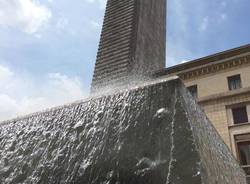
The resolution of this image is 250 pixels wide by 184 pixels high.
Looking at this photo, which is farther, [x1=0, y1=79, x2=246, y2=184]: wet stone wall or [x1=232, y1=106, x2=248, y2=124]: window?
[x1=232, y1=106, x2=248, y2=124]: window

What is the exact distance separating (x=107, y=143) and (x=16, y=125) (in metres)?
1.69

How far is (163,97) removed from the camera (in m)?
2.76

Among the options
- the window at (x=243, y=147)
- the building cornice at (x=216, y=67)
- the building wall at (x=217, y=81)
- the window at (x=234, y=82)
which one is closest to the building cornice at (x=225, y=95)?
the building wall at (x=217, y=81)

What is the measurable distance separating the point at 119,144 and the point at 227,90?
16740mm

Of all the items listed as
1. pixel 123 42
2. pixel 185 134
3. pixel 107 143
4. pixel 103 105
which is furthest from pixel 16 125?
pixel 123 42

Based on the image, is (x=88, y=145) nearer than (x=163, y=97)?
No

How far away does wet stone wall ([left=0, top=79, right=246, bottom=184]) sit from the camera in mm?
2385

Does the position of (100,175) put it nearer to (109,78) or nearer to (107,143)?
(107,143)

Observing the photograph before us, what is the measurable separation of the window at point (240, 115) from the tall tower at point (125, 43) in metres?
5.48

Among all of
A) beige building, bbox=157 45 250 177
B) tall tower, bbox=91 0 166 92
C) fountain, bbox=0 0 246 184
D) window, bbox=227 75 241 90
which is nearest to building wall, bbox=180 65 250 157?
beige building, bbox=157 45 250 177

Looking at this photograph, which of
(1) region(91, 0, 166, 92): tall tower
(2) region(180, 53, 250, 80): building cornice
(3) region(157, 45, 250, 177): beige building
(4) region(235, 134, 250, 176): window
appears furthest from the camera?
(2) region(180, 53, 250, 80): building cornice

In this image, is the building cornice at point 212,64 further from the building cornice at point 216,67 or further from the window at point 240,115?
the window at point 240,115

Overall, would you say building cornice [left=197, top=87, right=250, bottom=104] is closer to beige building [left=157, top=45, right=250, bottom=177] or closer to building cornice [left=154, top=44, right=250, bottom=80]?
beige building [left=157, top=45, right=250, bottom=177]

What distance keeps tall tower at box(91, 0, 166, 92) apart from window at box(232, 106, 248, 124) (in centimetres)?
548
